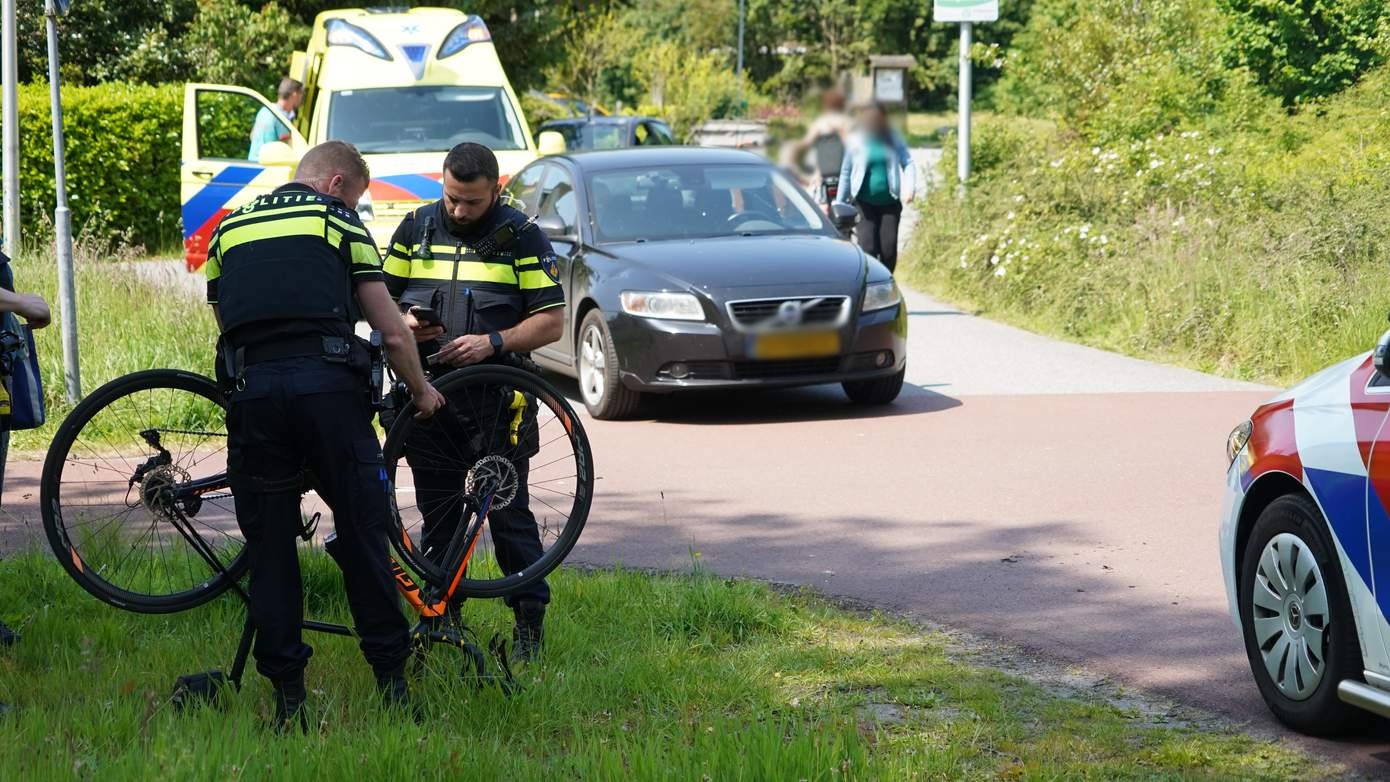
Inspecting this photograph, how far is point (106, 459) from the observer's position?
5.82 metres

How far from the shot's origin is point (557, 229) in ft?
38.3

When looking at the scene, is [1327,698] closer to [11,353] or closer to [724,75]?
[11,353]

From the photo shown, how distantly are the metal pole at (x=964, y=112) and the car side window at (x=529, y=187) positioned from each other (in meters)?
3.82

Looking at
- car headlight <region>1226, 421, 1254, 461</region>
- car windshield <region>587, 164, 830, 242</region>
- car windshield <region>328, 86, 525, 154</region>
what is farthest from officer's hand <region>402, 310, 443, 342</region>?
car windshield <region>328, 86, 525, 154</region>

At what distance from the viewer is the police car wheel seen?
10.5 m

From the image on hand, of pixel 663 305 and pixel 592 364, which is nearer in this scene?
pixel 663 305

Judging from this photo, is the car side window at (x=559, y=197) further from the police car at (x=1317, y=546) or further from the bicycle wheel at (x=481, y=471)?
the police car at (x=1317, y=546)

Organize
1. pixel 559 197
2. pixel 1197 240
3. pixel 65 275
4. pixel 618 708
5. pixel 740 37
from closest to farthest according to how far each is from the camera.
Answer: pixel 618 708 < pixel 740 37 < pixel 65 275 < pixel 559 197 < pixel 1197 240

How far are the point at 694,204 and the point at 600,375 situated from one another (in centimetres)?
154

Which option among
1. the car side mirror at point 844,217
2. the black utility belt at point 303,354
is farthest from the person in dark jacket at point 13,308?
the car side mirror at point 844,217

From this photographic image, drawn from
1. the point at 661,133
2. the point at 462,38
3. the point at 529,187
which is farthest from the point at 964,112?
the point at 661,133

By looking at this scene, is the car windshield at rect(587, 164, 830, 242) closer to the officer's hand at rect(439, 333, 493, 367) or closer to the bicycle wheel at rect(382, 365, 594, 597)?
the bicycle wheel at rect(382, 365, 594, 597)

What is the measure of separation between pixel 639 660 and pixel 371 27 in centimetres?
1267

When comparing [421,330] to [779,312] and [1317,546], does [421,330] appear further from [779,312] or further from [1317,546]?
[779,312]
